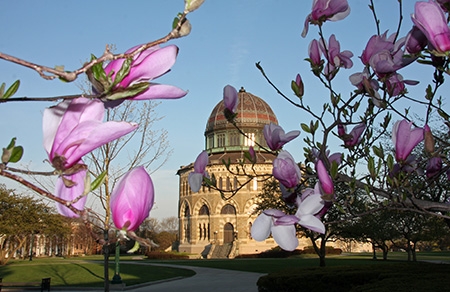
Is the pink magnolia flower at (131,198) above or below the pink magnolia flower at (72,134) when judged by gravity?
below

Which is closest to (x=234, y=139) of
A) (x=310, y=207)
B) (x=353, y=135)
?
(x=353, y=135)

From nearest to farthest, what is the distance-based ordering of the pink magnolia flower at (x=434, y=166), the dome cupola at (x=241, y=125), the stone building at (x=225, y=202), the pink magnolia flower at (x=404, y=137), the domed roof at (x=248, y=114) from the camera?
the pink magnolia flower at (x=404, y=137) → the pink magnolia flower at (x=434, y=166) → the stone building at (x=225, y=202) → the dome cupola at (x=241, y=125) → the domed roof at (x=248, y=114)

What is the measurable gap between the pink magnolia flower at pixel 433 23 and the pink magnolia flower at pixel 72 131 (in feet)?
3.62

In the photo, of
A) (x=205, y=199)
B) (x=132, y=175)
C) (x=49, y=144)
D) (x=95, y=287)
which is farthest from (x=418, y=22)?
(x=205, y=199)

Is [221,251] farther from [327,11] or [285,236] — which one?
[285,236]

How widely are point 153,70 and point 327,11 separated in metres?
1.59

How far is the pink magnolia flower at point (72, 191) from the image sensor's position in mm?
1080

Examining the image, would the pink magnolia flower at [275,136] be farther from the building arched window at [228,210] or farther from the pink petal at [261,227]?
the building arched window at [228,210]

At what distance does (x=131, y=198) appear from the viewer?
99cm

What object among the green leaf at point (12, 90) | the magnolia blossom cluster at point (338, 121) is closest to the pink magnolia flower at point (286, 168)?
the magnolia blossom cluster at point (338, 121)

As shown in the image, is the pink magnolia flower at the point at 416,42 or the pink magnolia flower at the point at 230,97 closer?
the pink magnolia flower at the point at 416,42

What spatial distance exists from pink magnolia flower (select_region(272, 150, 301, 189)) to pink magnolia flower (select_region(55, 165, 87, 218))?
1.03 m

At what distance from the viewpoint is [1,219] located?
125 ft

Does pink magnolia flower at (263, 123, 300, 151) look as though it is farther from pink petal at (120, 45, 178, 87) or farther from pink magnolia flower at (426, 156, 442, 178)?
pink petal at (120, 45, 178, 87)
